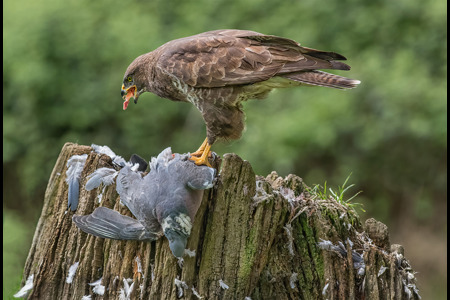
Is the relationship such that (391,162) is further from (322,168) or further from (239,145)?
(239,145)

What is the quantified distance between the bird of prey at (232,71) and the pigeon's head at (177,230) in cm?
92

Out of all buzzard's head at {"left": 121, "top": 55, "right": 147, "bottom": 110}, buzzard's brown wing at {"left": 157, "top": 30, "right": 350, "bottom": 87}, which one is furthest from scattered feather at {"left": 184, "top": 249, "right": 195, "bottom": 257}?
buzzard's head at {"left": 121, "top": 55, "right": 147, "bottom": 110}

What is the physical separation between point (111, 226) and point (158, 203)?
1.00 ft

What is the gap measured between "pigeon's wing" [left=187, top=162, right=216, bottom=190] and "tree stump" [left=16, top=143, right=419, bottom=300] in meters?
0.13

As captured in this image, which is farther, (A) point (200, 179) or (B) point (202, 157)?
Answer: (B) point (202, 157)

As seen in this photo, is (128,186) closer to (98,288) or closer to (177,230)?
(177,230)

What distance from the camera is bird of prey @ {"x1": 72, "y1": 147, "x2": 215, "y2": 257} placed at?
339cm

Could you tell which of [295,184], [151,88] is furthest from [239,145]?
[295,184]

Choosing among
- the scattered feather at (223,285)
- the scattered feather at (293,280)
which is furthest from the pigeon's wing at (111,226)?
the scattered feather at (293,280)

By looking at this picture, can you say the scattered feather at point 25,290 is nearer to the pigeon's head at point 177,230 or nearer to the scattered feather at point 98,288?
the scattered feather at point 98,288

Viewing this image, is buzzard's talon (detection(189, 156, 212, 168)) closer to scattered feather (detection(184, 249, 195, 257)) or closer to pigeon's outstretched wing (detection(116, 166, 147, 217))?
pigeon's outstretched wing (detection(116, 166, 147, 217))

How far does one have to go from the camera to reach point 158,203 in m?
3.44

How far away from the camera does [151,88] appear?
15.6 ft

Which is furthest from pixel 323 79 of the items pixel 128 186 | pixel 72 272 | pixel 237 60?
pixel 72 272
